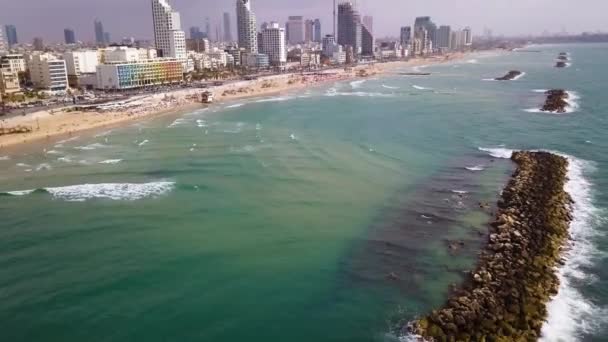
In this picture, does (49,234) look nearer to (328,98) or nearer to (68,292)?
(68,292)

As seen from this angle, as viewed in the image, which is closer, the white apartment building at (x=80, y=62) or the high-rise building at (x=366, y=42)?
the white apartment building at (x=80, y=62)

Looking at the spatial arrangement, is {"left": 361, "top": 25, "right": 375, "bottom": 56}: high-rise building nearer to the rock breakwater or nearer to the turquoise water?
the turquoise water

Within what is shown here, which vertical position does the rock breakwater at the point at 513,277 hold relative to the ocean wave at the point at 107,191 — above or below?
below

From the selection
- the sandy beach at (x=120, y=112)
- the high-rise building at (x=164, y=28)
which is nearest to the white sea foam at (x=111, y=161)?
the sandy beach at (x=120, y=112)

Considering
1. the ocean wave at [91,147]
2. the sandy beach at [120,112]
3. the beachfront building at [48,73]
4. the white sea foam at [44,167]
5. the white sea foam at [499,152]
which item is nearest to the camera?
the white sea foam at [44,167]

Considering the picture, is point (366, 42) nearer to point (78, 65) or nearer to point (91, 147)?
point (78, 65)

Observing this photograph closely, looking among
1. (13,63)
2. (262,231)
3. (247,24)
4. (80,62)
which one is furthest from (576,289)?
(247,24)

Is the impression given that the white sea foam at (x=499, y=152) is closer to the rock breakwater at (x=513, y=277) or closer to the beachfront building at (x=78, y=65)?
the rock breakwater at (x=513, y=277)
